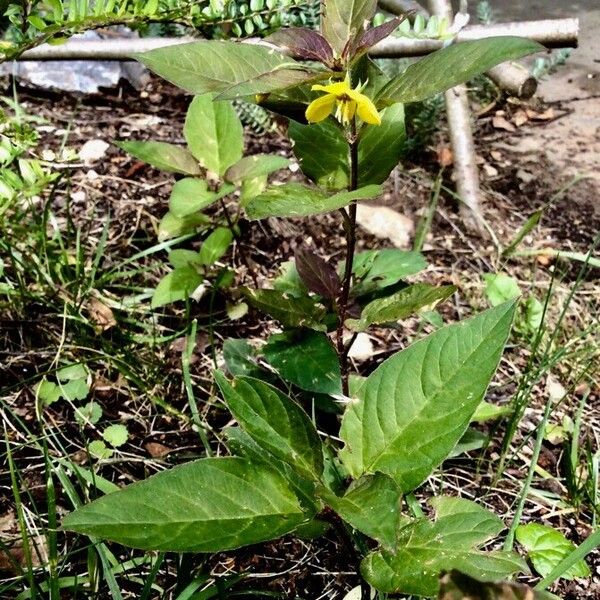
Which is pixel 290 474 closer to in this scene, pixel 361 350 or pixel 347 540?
pixel 347 540

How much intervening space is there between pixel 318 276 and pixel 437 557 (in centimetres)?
54

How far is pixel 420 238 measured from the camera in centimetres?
176

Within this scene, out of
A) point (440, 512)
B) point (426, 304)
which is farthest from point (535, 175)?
point (440, 512)

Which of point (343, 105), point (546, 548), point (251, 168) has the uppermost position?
point (343, 105)

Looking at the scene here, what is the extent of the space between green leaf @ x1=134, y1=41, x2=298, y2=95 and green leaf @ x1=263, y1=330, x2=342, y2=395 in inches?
19.7

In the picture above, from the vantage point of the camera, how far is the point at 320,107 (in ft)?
2.90

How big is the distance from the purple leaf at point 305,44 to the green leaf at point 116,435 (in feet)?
2.76

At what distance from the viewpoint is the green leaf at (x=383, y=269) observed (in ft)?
4.27

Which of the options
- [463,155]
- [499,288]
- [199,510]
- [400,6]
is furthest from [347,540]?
[400,6]

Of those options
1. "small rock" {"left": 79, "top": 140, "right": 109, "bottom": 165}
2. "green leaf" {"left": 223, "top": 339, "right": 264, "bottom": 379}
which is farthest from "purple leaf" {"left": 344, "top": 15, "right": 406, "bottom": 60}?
"small rock" {"left": 79, "top": 140, "right": 109, "bottom": 165}

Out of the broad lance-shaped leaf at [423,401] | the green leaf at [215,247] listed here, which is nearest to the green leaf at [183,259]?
the green leaf at [215,247]

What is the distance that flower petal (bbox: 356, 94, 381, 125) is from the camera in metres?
0.85

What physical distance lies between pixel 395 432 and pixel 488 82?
221 cm

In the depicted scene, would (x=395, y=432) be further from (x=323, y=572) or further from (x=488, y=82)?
(x=488, y=82)
